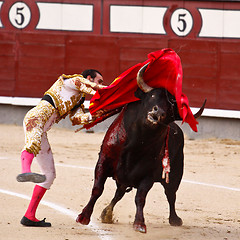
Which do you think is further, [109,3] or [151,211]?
[109,3]

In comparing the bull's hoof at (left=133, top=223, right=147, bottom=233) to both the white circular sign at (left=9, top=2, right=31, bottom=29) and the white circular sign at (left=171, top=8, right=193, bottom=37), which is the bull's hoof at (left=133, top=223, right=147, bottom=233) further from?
the white circular sign at (left=9, top=2, right=31, bottom=29)

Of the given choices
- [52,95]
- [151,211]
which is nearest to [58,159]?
[151,211]

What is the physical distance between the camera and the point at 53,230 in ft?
14.6

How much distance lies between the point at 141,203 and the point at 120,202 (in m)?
1.52

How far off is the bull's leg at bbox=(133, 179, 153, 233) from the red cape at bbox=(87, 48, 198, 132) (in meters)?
0.45

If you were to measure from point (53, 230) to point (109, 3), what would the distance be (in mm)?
6544

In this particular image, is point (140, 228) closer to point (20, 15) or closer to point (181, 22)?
point (181, 22)

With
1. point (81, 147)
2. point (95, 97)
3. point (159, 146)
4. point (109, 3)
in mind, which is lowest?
point (81, 147)

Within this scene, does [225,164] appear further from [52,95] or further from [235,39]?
[52,95]

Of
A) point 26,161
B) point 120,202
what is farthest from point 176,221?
point 26,161

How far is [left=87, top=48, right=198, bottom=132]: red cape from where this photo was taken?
419cm

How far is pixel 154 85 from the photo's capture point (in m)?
4.27

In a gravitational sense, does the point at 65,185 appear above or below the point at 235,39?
below

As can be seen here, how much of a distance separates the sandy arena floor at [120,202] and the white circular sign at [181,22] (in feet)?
6.89
